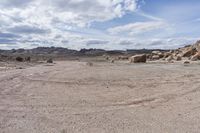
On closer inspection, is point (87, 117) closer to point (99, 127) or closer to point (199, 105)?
point (99, 127)

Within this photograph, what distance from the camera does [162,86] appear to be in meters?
15.6

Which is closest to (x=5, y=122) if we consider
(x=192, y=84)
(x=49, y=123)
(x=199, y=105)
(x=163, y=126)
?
(x=49, y=123)

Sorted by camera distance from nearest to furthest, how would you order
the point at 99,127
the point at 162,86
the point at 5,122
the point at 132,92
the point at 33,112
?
the point at 99,127
the point at 5,122
the point at 33,112
the point at 132,92
the point at 162,86

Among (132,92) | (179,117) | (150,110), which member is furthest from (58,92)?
Result: (179,117)

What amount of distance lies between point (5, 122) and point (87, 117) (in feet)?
6.73

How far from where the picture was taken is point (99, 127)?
870 cm

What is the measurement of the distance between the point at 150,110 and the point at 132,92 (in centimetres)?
379

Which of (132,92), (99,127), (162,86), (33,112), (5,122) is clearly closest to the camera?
(99,127)

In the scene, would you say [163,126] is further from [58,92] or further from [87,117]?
[58,92]

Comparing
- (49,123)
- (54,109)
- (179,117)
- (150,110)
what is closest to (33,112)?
(54,109)

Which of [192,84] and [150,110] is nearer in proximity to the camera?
[150,110]

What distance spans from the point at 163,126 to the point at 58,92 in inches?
272

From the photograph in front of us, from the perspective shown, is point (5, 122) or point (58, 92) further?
point (58, 92)

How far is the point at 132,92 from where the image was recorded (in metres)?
14.4
